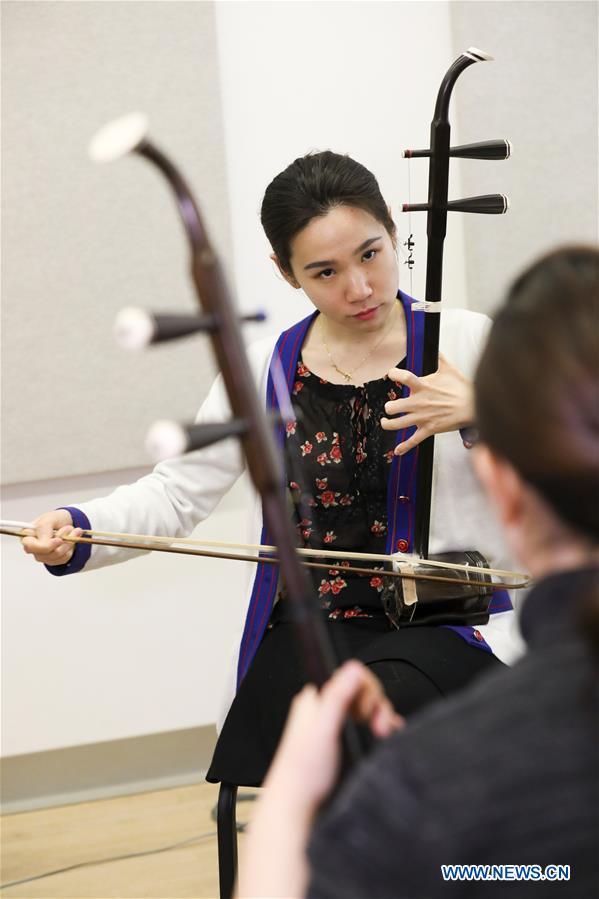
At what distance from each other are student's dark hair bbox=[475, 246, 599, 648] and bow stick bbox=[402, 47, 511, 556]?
0.82 metres

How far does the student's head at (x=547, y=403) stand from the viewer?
0.58 m

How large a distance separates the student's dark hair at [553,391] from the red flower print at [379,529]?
3.10 feet

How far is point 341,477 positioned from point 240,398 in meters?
0.94

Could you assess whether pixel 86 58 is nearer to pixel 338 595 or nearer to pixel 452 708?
pixel 338 595

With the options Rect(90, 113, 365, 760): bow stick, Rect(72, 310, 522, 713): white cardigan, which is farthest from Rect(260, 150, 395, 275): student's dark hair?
Rect(90, 113, 365, 760): bow stick

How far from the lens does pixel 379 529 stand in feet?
5.17

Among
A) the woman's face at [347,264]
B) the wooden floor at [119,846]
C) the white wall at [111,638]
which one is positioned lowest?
the wooden floor at [119,846]

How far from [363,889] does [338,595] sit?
95 cm

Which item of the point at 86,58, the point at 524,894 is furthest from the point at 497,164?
the point at 524,894

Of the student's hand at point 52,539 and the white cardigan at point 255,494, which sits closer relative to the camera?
the student's hand at point 52,539

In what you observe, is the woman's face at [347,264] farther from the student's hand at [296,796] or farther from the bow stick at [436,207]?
the student's hand at [296,796]

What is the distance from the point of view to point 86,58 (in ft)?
7.25

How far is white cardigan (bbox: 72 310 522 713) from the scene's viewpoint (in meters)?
1.55

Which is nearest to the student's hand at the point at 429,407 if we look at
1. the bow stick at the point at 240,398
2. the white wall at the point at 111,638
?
the bow stick at the point at 240,398
